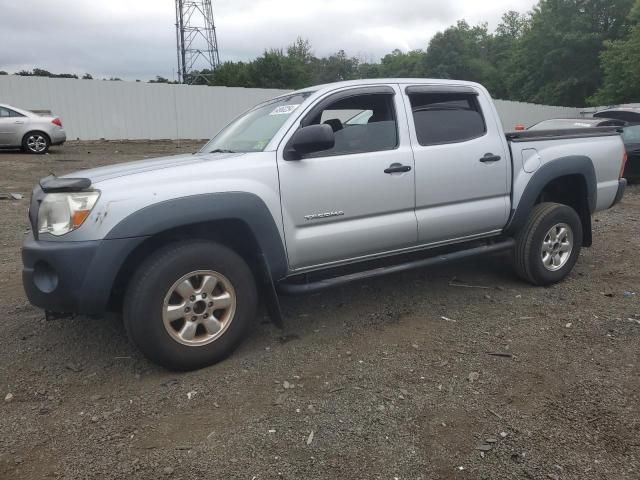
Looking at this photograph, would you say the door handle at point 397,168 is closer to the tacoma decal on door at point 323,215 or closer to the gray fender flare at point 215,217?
the tacoma decal on door at point 323,215

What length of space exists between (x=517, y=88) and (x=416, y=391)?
2066 inches

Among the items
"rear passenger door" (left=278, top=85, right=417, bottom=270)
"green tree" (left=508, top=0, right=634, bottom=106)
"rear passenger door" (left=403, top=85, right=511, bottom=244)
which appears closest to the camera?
"rear passenger door" (left=278, top=85, right=417, bottom=270)

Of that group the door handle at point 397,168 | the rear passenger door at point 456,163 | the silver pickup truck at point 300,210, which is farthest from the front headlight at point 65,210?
the rear passenger door at point 456,163

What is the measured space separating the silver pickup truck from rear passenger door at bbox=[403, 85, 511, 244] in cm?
1

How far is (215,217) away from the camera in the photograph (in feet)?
10.8

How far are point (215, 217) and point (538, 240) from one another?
2987mm

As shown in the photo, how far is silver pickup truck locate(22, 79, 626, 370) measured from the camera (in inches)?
122

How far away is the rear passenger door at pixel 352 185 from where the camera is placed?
3611 mm

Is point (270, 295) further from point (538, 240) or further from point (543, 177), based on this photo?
point (543, 177)

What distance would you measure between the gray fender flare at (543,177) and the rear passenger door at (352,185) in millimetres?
1169

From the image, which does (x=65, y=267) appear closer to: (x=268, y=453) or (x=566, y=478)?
(x=268, y=453)

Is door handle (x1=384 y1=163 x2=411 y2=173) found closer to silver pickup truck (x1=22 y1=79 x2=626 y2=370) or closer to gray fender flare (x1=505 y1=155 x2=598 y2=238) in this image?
silver pickup truck (x1=22 y1=79 x2=626 y2=370)

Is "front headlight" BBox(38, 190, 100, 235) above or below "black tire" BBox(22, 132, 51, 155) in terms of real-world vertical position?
below


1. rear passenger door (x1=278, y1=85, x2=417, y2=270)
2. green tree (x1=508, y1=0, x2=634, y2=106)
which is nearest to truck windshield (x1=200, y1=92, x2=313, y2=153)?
rear passenger door (x1=278, y1=85, x2=417, y2=270)
